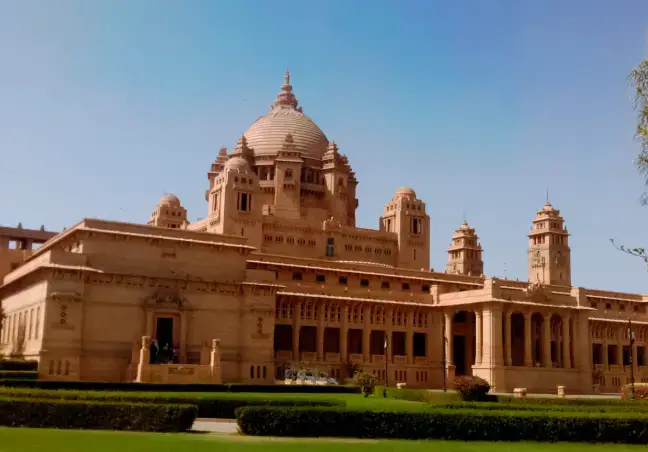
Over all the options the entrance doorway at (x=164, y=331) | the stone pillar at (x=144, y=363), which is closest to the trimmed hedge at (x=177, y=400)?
the stone pillar at (x=144, y=363)

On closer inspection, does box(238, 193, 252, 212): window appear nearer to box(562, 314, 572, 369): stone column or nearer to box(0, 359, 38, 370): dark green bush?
box(562, 314, 572, 369): stone column

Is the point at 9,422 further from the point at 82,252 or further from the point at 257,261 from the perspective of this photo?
the point at 257,261

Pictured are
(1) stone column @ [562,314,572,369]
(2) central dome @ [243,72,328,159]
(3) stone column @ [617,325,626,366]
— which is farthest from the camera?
(2) central dome @ [243,72,328,159]

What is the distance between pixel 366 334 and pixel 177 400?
4164 cm

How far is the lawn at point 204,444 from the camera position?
2250cm

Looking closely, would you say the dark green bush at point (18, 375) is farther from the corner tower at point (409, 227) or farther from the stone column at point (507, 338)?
the corner tower at point (409, 227)

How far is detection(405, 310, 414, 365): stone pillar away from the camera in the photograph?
72938 mm

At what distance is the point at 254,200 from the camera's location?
3150 inches

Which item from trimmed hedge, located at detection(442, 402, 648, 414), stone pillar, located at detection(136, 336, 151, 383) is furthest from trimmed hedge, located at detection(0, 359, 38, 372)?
trimmed hedge, located at detection(442, 402, 648, 414)

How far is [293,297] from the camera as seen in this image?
68.9m

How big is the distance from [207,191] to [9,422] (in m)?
68.1

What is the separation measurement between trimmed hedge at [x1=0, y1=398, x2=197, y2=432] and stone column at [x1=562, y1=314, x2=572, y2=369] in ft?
174

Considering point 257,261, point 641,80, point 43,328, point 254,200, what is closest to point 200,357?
point 43,328

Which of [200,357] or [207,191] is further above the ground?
[207,191]
